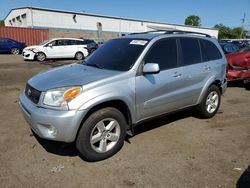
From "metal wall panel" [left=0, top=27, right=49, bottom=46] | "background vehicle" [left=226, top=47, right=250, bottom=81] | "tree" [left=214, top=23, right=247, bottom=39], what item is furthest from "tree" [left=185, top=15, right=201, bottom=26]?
"background vehicle" [left=226, top=47, right=250, bottom=81]

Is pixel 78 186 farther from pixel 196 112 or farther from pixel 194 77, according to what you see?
pixel 196 112

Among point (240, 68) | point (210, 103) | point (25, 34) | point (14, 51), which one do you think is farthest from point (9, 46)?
point (210, 103)

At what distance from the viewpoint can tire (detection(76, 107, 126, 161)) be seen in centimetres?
371

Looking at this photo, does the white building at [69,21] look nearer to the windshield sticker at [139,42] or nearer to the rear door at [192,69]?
the rear door at [192,69]

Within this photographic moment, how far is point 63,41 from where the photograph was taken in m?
19.4

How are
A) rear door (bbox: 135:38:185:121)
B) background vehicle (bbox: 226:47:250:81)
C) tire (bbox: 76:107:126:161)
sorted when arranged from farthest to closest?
background vehicle (bbox: 226:47:250:81) → rear door (bbox: 135:38:185:121) → tire (bbox: 76:107:126:161)

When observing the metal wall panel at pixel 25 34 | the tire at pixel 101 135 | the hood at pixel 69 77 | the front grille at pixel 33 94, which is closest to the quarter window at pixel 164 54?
the hood at pixel 69 77

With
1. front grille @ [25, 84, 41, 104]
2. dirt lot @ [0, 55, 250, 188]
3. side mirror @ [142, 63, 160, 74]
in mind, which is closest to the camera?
dirt lot @ [0, 55, 250, 188]

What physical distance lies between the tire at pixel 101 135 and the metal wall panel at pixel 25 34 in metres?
29.7

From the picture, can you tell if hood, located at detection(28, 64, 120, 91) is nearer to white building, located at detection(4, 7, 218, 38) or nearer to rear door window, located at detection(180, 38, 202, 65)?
rear door window, located at detection(180, 38, 202, 65)

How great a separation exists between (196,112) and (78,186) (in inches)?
136

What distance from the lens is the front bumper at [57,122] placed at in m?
3.52

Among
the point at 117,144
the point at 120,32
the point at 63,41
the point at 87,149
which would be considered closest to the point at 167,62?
the point at 117,144

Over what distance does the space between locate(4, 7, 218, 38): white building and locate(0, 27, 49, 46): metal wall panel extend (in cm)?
282
